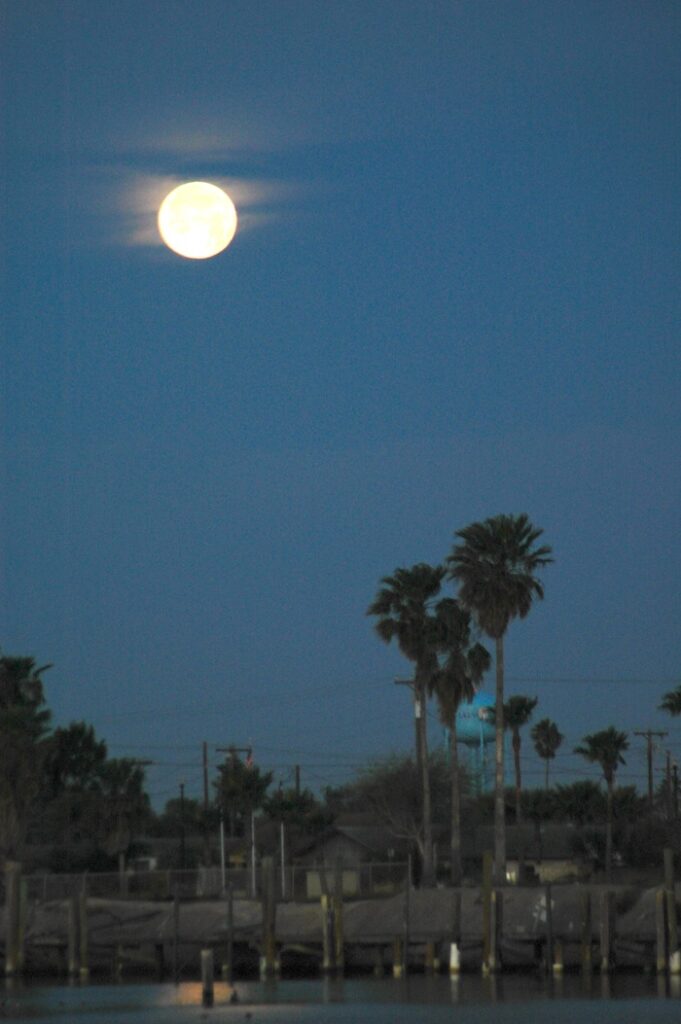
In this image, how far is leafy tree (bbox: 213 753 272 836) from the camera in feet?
305

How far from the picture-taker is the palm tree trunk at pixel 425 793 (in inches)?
2943

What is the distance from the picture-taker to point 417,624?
79.2 m

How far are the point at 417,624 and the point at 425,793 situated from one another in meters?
8.12

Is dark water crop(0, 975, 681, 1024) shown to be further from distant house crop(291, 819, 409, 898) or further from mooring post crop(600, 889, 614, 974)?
distant house crop(291, 819, 409, 898)

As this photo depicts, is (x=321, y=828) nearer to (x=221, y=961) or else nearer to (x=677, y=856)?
(x=677, y=856)

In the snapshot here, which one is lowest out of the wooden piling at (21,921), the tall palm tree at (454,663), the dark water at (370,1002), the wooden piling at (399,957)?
the dark water at (370,1002)

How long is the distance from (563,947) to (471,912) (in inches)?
137

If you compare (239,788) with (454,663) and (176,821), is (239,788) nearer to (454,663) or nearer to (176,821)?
(454,663)

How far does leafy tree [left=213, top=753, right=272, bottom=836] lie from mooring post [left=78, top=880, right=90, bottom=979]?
1383 inches

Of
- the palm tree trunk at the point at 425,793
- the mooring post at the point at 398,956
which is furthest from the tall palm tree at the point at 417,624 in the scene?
the mooring post at the point at 398,956

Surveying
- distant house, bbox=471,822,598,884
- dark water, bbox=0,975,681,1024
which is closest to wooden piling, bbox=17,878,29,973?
dark water, bbox=0,975,681,1024

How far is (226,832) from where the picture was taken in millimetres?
112688

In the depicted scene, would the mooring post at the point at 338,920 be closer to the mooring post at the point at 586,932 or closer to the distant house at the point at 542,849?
the mooring post at the point at 586,932

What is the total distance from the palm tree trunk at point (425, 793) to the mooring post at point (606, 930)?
21.0 metres
